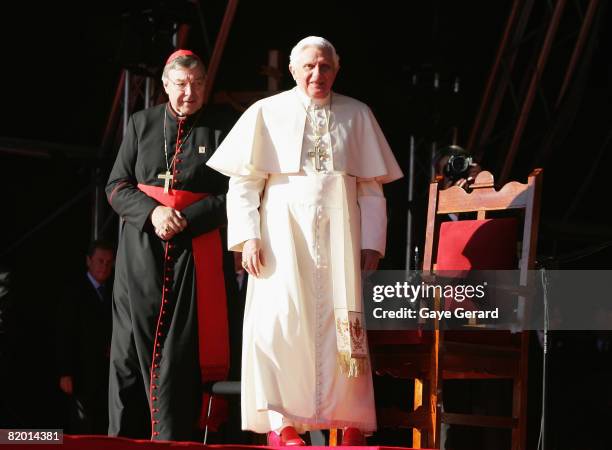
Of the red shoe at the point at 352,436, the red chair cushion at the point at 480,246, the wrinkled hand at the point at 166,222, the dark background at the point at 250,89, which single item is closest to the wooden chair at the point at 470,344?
the red chair cushion at the point at 480,246

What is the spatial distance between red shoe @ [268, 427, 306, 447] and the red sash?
0.47 metres

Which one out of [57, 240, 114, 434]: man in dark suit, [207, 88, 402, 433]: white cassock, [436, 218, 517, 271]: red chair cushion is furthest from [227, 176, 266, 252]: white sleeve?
[57, 240, 114, 434]: man in dark suit

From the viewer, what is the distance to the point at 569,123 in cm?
873

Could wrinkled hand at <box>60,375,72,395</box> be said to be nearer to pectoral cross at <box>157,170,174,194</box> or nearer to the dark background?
the dark background

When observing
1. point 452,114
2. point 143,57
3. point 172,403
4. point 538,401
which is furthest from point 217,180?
point 452,114

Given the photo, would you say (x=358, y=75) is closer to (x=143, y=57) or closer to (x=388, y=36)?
(x=388, y=36)

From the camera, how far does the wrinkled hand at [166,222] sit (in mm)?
4648

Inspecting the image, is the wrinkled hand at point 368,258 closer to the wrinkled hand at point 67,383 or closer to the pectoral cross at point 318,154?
the pectoral cross at point 318,154

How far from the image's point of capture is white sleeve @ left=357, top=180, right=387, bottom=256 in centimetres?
459

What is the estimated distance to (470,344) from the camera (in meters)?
4.90

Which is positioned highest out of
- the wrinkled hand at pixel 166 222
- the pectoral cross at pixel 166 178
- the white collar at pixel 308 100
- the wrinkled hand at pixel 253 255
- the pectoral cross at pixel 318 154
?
the white collar at pixel 308 100

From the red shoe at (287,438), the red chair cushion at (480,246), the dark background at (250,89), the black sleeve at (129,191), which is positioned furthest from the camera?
the dark background at (250,89)

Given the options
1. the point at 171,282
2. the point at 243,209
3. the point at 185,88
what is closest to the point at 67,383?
the point at 171,282

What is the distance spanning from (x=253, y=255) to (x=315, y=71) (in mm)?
776
